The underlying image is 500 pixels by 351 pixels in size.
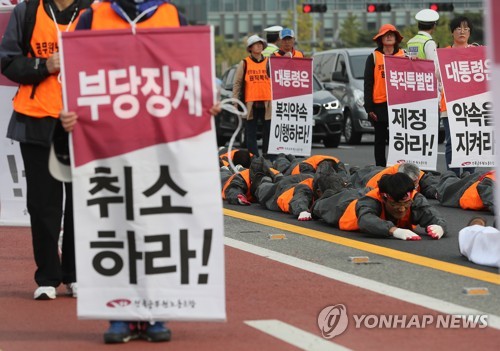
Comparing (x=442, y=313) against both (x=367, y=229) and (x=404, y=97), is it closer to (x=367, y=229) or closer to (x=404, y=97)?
(x=367, y=229)

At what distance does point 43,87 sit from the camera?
28.3 ft

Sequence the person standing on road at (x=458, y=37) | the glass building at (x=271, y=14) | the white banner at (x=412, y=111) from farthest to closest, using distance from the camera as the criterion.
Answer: the glass building at (x=271, y=14) → the white banner at (x=412, y=111) → the person standing on road at (x=458, y=37)

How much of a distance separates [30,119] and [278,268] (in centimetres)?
225

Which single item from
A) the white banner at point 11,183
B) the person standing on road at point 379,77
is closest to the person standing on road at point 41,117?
the white banner at point 11,183

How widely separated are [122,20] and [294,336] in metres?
1.80

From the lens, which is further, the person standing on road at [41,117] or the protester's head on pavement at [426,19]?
the protester's head on pavement at [426,19]

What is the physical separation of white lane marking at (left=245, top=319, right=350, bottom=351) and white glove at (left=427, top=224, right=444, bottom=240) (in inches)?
152

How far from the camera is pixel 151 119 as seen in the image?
7113mm

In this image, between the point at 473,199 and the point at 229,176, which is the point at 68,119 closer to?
the point at 473,199

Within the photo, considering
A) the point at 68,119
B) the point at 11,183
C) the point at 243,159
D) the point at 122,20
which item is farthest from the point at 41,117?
the point at 243,159

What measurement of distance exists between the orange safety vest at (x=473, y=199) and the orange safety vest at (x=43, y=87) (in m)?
6.26

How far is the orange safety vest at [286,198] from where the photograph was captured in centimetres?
1387

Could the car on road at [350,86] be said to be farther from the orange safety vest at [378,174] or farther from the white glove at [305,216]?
the white glove at [305,216]

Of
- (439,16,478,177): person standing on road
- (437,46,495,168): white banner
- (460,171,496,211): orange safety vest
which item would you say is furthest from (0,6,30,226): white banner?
(439,16,478,177): person standing on road
